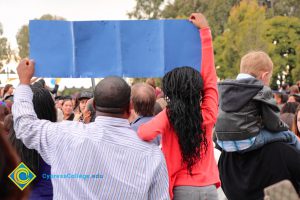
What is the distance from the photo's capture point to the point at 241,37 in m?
39.0

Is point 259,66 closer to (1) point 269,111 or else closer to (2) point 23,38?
(1) point 269,111

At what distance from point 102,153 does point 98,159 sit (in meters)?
0.04

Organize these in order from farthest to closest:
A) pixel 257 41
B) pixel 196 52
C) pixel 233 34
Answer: pixel 233 34 < pixel 257 41 < pixel 196 52

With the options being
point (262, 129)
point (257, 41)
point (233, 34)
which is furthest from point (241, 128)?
point (233, 34)

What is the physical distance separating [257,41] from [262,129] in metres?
35.7

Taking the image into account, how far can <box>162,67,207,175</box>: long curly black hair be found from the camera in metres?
3.01

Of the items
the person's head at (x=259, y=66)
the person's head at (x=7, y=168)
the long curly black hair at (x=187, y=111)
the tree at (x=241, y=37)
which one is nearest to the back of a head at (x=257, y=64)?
the person's head at (x=259, y=66)

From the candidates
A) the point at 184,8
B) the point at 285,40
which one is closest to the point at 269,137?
the point at 285,40

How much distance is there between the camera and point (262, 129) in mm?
3029

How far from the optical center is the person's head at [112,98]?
8.32 ft

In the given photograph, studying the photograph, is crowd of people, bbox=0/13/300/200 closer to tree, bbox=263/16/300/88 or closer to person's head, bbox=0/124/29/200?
person's head, bbox=0/124/29/200

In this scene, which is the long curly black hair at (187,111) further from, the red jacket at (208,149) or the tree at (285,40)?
the tree at (285,40)

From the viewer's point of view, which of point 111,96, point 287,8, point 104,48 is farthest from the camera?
point 287,8

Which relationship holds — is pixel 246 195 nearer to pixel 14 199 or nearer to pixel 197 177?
pixel 197 177
